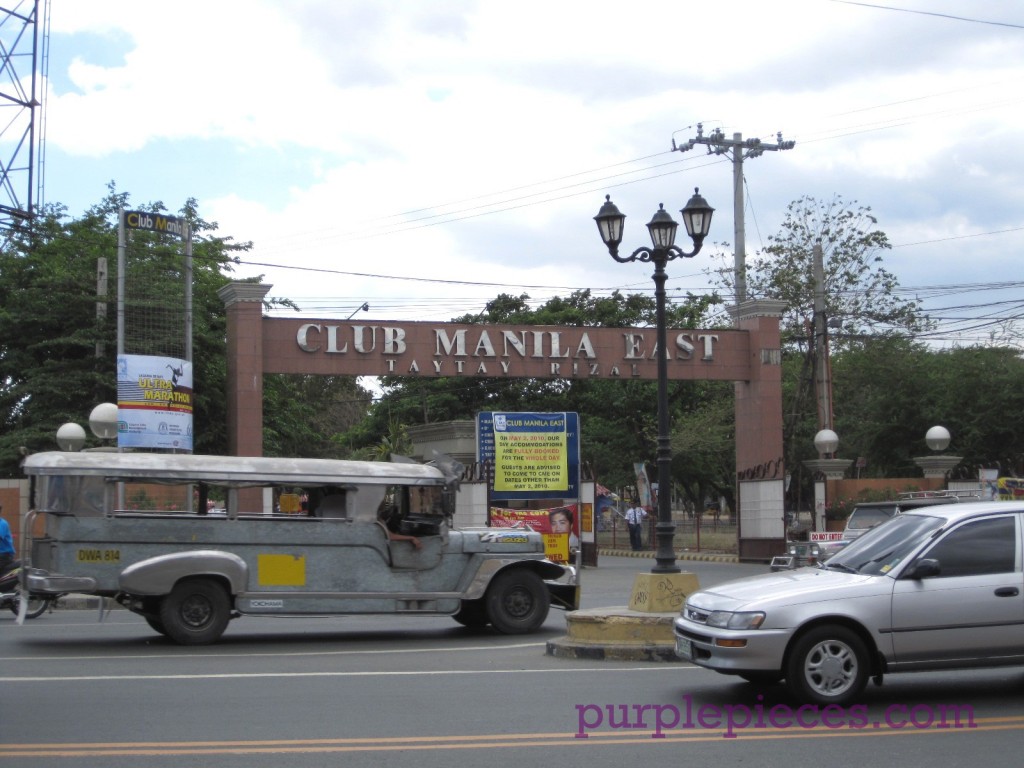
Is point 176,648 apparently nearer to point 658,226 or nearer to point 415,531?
point 415,531

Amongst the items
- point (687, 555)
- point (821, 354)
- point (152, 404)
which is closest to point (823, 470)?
point (821, 354)

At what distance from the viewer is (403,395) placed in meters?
54.2

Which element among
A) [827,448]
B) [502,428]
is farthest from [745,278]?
[502,428]

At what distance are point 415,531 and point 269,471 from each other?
2061 mm

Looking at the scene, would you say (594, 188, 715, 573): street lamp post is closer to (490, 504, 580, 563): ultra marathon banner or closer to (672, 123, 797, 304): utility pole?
(490, 504, 580, 563): ultra marathon banner

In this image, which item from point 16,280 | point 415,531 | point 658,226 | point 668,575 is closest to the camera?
point 668,575

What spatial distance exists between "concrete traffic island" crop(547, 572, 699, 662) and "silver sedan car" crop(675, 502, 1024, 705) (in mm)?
2709

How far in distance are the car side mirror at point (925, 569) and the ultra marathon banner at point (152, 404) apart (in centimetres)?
1970

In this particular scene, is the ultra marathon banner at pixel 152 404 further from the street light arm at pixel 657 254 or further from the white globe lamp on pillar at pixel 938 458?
the white globe lamp on pillar at pixel 938 458

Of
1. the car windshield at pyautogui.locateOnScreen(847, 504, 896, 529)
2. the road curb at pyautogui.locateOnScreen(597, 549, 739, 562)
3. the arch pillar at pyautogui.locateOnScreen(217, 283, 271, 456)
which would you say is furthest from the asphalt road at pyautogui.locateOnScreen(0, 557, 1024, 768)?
the road curb at pyautogui.locateOnScreen(597, 549, 739, 562)

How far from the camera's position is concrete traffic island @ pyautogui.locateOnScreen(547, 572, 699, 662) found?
12.0 meters

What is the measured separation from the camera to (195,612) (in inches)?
543

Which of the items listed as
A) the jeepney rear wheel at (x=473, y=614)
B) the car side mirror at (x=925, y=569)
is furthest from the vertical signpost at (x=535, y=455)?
the car side mirror at (x=925, y=569)

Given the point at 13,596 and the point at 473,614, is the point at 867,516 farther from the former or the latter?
the point at 13,596
